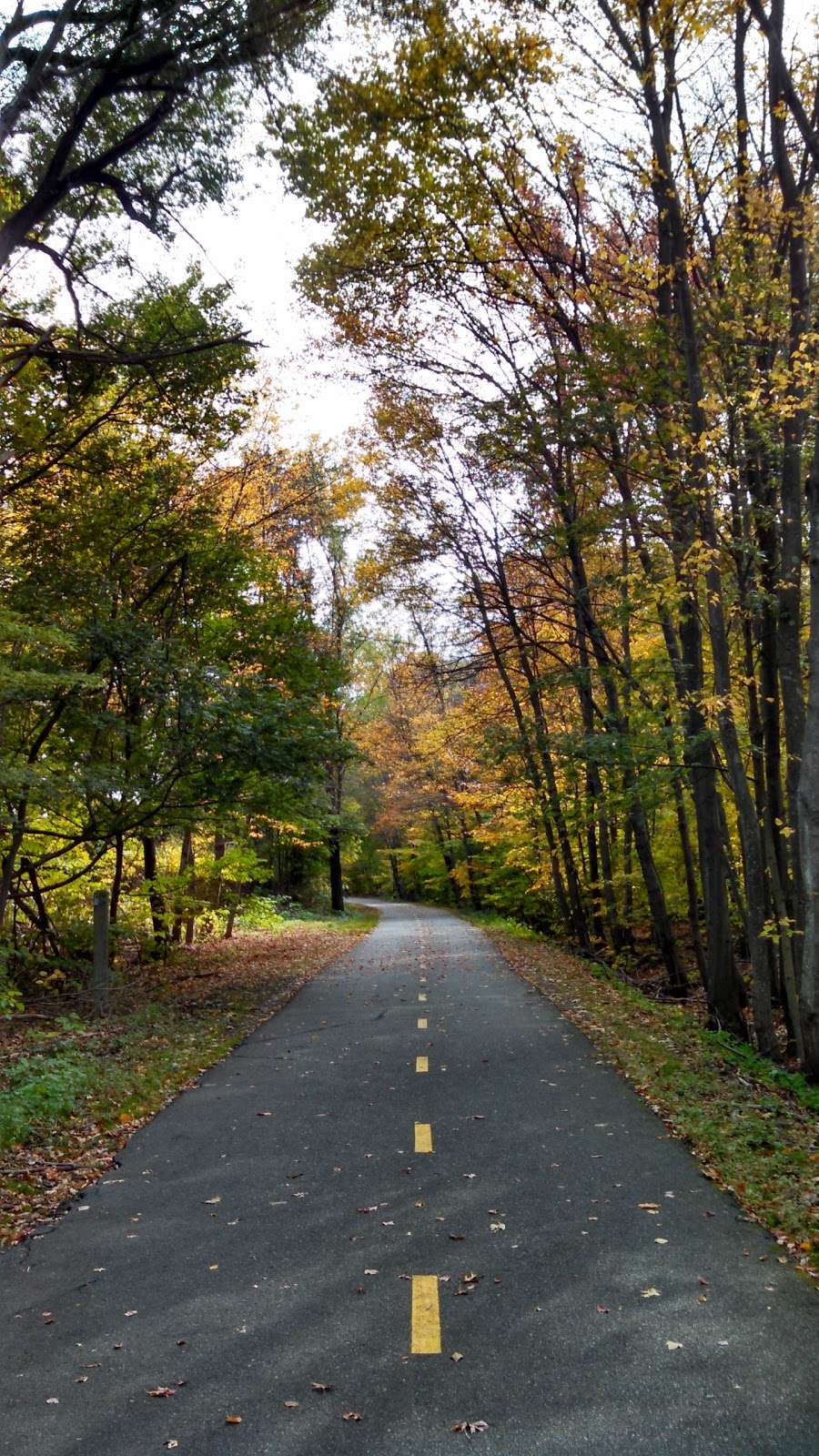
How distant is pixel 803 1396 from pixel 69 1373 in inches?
108

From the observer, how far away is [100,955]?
36.6 ft

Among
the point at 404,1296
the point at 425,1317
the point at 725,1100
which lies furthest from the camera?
the point at 725,1100

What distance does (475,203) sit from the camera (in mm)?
10336

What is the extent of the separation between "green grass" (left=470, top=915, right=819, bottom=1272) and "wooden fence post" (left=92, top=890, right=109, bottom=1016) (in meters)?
5.95

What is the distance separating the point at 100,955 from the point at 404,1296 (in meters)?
8.17

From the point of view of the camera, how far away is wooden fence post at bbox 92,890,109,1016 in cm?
1110

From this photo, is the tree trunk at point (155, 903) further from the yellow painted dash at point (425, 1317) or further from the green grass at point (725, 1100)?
the yellow painted dash at point (425, 1317)

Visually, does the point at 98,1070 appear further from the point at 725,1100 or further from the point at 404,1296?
the point at 725,1100

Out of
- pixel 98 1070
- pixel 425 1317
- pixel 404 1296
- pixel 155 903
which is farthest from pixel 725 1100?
pixel 155 903

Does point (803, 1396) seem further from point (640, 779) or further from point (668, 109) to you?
point (668, 109)

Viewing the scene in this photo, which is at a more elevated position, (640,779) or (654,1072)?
(640,779)

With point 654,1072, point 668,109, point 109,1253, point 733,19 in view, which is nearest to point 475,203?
point 668,109

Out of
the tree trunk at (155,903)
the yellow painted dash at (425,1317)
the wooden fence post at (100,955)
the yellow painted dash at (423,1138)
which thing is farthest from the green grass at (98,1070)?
the yellow painted dash at (425,1317)

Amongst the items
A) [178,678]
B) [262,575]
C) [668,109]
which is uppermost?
[668,109]
